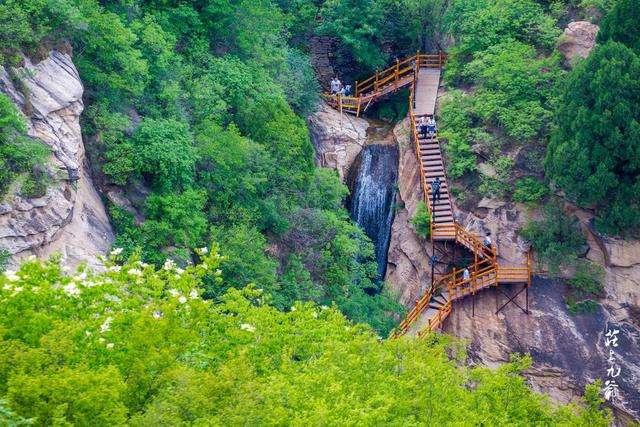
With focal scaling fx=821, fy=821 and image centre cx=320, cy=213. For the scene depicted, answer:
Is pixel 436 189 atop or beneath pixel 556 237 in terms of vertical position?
atop

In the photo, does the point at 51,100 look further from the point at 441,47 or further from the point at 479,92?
the point at 441,47

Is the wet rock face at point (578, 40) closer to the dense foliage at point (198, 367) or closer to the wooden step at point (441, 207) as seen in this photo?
the wooden step at point (441, 207)

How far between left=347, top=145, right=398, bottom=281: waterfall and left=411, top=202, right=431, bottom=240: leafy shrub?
1.62m

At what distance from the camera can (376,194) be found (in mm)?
28469

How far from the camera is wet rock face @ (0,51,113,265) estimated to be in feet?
53.3

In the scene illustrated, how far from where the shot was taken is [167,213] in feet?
66.2

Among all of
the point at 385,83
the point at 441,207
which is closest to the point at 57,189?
the point at 441,207

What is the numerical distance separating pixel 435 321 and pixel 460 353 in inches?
332

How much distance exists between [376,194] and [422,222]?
8.76 ft

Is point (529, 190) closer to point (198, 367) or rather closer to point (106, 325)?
point (198, 367)

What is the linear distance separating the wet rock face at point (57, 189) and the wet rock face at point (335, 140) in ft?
35.4

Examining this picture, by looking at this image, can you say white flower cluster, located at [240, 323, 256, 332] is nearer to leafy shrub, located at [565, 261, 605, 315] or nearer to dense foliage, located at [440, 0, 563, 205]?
leafy shrub, located at [565, 261, 605, 315]

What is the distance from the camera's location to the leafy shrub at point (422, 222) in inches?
1037

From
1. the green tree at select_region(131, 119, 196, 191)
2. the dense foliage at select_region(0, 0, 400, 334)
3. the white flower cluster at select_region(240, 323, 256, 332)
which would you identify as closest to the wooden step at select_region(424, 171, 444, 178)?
the dense foliage at select_region(0, 0, 400, 334)
